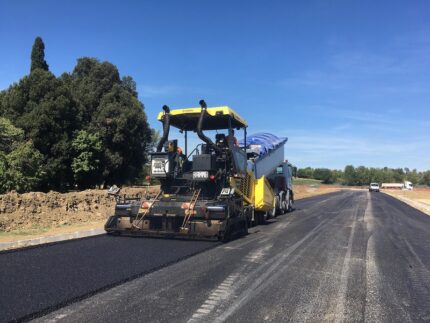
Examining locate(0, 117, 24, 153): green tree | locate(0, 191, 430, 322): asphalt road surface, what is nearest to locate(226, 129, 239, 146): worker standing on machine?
locate(0, 191, 430, 322): asphalt road surface

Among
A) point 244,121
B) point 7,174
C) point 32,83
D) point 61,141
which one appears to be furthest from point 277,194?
point 32,83

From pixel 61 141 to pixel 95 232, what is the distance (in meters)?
15.7

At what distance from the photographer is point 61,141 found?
968 inches

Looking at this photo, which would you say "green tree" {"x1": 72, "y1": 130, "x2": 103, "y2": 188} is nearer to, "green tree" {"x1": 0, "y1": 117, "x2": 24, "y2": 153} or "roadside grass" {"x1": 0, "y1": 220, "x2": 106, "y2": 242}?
"green tree" {"x1": 0, "y1": 117, "x2": 24, "y2": 153}

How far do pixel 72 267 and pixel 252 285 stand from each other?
279 cm

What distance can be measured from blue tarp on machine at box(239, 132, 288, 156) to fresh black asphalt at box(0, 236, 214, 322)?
6266mm

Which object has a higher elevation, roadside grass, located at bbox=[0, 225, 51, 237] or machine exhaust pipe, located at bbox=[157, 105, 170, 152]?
machine exhaust pipe, located at bbox=[157, 105, 170, 152]

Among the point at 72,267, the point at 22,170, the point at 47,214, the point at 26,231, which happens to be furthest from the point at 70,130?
the point at 72,267

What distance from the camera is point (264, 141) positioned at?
Result: 15.2m

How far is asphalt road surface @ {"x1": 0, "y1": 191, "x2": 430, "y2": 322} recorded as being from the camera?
4445 millimetres

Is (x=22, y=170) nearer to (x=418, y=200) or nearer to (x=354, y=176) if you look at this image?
(x=418, y=200)

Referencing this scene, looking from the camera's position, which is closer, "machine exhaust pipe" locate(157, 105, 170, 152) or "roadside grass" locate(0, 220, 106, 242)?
"roadside grass" locate(0, 220, 106, 242)

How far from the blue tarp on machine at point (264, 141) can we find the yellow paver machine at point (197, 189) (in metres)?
2.12

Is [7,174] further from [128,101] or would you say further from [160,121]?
A: [128,101]
